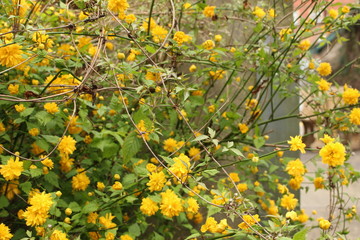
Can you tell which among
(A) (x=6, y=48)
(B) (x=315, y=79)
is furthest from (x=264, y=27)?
(A) (x=6, y=48)

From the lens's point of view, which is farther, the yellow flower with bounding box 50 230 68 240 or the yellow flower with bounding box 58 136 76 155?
the yellow flower with bounding box 58 136 76 155

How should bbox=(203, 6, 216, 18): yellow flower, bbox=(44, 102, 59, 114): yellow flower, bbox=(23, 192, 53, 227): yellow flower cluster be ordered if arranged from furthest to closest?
bbox=(203, 6, 216, 18): yellow flower, bbox=(44, 102, 59, 114): yellow flower, bbox=(23, 192, 53, 227): yellow flower cluster

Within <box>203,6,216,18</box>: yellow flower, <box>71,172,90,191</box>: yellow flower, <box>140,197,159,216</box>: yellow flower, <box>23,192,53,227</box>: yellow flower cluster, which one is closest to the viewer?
<box>23,192,53,227</box>: yellow flower cluster

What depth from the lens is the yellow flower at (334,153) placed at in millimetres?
1267

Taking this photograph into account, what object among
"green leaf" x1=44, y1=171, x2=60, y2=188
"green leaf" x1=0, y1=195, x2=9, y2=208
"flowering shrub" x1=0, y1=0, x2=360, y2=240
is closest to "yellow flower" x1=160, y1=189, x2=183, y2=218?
"flowering shrub" x1=0, y1=0, x2=360, y2=240

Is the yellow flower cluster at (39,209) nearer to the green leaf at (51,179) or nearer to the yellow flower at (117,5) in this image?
the green leaf at (51,179)

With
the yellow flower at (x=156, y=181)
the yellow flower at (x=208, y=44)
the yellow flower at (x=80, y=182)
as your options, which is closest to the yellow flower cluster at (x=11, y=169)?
the yellow flower at (x=80, y=182)

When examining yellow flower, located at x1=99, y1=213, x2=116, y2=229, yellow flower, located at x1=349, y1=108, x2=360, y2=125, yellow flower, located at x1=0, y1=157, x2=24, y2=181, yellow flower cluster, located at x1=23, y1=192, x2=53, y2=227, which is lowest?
yellow flower, located at x1=99, y1=213, x2=116, y2=229

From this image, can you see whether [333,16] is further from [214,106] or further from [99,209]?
[99,209]

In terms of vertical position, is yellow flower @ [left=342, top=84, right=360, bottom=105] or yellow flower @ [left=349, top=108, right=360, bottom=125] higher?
yellow flower @ [left=342, top=84, right=360, bottom=105]

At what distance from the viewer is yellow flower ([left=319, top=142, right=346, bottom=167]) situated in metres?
1.27

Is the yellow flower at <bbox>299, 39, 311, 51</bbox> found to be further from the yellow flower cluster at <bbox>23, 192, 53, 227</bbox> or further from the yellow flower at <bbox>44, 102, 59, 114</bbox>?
the yellow flower cluster at <bbox>23, 192, 53, 227</bbox>

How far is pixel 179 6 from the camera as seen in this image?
1926 millimetres

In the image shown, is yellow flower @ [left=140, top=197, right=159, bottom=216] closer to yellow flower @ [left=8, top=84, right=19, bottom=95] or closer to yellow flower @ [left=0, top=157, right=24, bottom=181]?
yellow flower @ [left=0, top=157, right=24, bottom=181]
